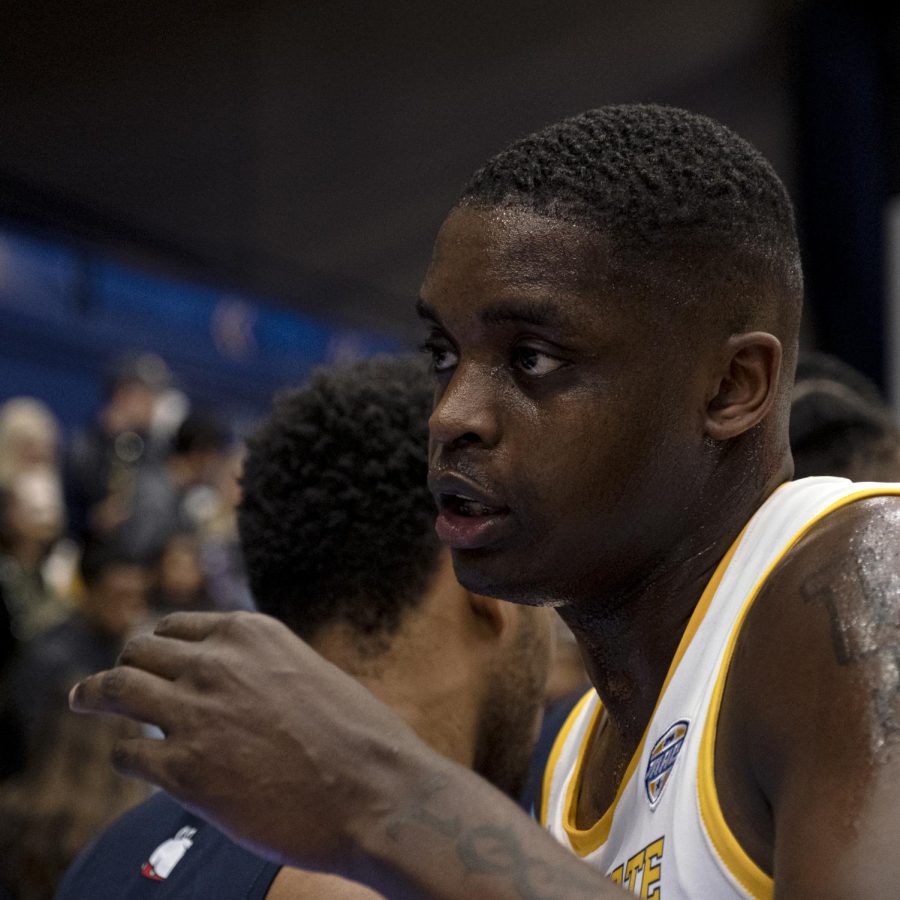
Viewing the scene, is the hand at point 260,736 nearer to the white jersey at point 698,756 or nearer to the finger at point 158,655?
the finger at point 158,655

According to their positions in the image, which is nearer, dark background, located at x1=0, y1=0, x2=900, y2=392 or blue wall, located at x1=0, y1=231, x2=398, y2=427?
dark background, located at x1=0, y1=0, x2=900, y2=392

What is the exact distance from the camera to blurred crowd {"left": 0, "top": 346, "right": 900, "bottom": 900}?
288 cm

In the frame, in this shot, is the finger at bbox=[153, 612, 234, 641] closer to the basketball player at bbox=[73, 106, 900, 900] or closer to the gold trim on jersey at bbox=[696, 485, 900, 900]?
the basketball player at bbox=[73, 106, 900, 900]

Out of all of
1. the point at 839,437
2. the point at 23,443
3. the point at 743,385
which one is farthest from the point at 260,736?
the point at 23,443

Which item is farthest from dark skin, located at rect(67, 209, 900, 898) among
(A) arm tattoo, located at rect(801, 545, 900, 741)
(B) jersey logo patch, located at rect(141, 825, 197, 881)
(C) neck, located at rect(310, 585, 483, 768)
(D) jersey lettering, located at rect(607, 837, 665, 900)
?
(B) jersey logo patch, located at rect(141, 825, 197, 881)

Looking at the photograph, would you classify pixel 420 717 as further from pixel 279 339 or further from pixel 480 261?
pixel 279 339

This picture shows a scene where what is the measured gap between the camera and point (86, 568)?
191 inches

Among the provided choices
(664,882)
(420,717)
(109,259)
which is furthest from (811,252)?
(664,882)

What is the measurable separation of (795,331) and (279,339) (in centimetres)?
654

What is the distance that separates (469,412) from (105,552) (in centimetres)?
382

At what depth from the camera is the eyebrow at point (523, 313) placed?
132 centimetres

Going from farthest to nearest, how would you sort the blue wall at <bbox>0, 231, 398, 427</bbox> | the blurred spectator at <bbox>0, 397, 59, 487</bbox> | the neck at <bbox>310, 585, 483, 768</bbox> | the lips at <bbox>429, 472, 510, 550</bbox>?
the blue wall at <bbox>0, 231, 398, 427</bbox> < the blurred spectator at <bbox>0, 397, 59, 487</bbox> < the neck at <bbox>310, 585, 483, 768</bbox> < the lips at <bbox>429, 472, 510, 550</bbox>

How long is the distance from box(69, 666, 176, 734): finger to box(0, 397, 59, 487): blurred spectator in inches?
177

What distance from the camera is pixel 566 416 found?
133cm
